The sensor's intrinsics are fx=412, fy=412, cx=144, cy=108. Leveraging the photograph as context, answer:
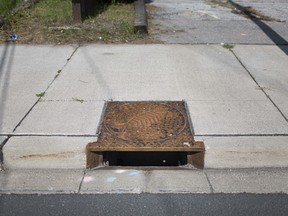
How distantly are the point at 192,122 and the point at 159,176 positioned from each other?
2.85ft

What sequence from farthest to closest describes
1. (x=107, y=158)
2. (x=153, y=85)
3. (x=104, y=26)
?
(x=104, y=26) → (x=153, y=85) → (x=107, y=158)

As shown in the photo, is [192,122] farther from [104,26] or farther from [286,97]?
[104,26]

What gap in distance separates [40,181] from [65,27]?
4.89 meters

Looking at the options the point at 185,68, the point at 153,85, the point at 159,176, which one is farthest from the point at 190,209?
the point at 185,68

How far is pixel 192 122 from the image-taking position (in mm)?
4340

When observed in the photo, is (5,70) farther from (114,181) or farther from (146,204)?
(146,204)

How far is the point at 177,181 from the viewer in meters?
3.63

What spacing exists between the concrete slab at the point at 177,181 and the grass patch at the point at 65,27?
13.2ft

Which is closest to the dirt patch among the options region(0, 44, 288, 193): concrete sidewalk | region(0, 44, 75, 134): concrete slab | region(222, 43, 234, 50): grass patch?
region(222, 43, 234, 50): grass patch

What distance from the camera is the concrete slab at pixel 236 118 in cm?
416

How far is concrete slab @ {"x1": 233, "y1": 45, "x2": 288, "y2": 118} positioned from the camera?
16.6ft

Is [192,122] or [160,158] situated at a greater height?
[192,122]

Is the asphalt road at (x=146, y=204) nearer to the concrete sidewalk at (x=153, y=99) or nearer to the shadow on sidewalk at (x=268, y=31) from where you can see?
the concrete sidewalk at (x=153, y=99)

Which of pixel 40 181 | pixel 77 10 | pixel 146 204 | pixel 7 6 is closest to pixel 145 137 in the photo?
pixel 146 204
